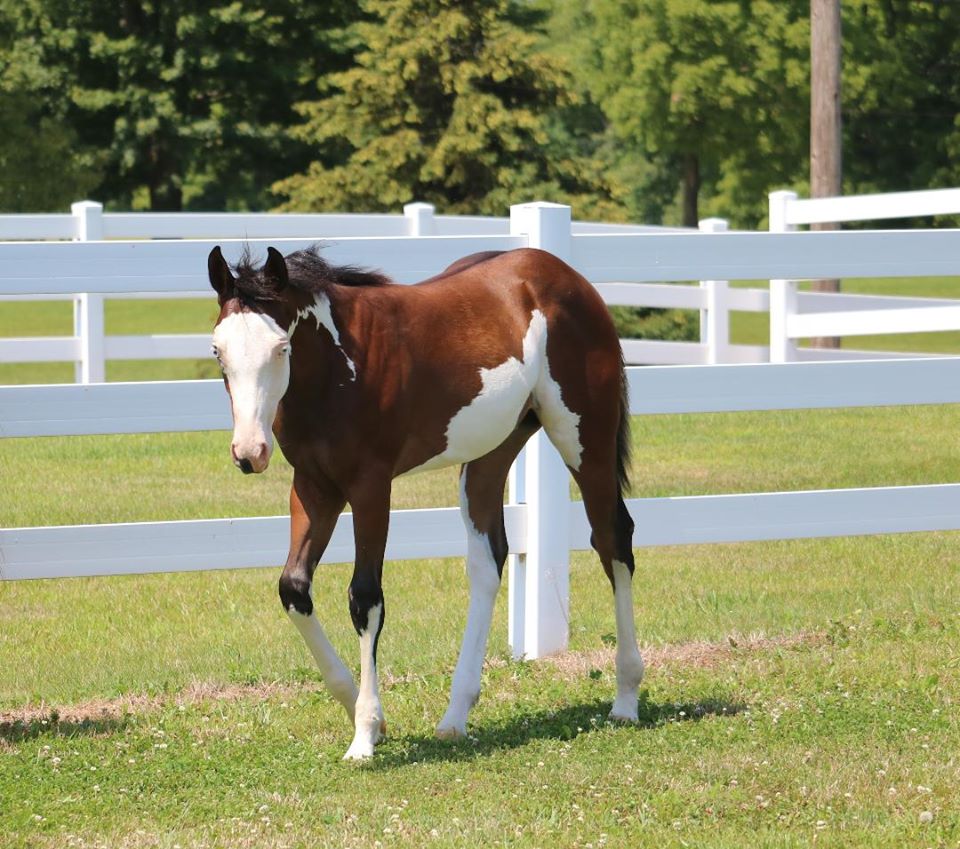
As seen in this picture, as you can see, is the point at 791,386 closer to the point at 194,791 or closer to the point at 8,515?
the point at 194,791

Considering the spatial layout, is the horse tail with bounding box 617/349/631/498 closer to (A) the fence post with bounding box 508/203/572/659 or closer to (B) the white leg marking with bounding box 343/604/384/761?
(A) the fence post with bounding box 508/203/572/659

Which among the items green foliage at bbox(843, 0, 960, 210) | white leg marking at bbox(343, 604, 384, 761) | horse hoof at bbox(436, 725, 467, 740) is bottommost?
horse hoof at bbox(436, 725, 467, 740)

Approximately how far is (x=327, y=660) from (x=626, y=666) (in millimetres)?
1140

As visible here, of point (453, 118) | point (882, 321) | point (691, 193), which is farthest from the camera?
point (691, 193)

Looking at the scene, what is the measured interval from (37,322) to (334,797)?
2702 centimetres

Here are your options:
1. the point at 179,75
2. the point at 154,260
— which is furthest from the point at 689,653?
the point at 179,75

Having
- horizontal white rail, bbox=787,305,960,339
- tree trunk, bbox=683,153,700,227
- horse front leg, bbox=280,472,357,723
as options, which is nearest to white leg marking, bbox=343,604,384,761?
horse front leg, bbox=280,472,357,723

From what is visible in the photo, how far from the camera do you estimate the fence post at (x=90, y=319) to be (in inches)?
520

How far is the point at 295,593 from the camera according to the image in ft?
16.7

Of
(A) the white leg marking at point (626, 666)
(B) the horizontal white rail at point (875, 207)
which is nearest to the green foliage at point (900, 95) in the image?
(B) the horizontal white rail at point (875, 207)

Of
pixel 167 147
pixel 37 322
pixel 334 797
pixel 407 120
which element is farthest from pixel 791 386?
pixel 167 147

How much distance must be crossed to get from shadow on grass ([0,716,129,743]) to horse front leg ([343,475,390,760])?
1.00 meters

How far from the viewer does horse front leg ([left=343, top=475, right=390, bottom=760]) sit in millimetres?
5090

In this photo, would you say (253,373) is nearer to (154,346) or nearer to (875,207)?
(875,207)
